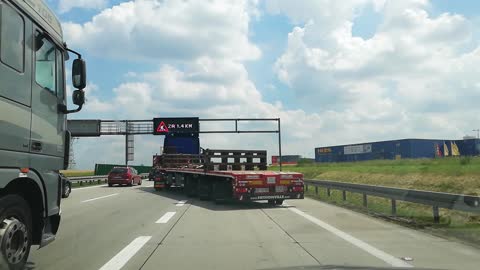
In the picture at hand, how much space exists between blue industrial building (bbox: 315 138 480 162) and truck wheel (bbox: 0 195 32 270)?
93.0 m

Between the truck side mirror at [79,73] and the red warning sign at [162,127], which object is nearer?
the truck side mirror at [79,73]

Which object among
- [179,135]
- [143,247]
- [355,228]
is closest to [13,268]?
[143,247]

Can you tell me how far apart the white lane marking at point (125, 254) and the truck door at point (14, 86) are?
7.04ft

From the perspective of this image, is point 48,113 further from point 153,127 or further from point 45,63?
point 153,127

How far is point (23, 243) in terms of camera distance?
6.02 m

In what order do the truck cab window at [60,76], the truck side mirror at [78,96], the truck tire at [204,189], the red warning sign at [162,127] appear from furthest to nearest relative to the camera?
the red warning sign at [162,127], the truck tire at [204,189], the truck side mirror at [78,96], the truck cab window at [60,76]

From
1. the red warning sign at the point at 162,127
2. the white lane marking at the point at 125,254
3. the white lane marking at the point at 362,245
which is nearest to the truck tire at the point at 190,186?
the white lane marking at the point at 362,245

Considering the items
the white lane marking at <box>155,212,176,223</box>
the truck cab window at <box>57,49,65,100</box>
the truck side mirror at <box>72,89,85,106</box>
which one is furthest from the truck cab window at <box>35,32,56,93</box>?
the white lane marking at <box>155,212,176,223</box>

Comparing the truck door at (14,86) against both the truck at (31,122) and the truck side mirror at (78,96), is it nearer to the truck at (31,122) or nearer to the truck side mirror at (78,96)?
the truck at (31,122)

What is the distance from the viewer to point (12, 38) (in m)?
5.70

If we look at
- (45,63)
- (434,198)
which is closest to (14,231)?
(45,63)

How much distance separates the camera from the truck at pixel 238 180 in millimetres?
17344

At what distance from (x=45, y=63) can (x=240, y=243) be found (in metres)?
4.89

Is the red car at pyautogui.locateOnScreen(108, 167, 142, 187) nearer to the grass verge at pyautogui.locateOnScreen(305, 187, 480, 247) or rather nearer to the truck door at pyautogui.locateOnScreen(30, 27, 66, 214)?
the grass verge at pyautogui.locateOnScreen(305, 187, 480, 247)
